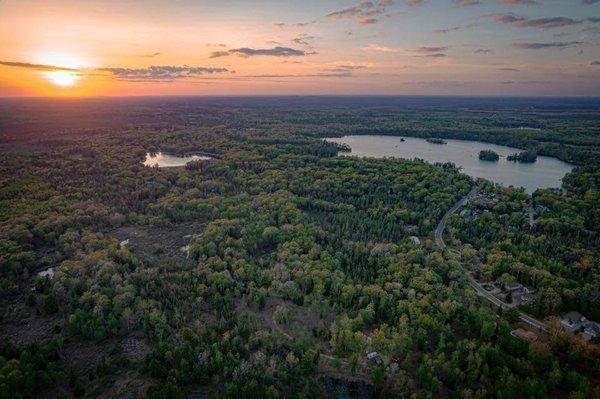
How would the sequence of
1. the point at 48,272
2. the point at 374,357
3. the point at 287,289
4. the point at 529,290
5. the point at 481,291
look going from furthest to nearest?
the point at 48,272 → the point at 481,291 → the point at 529,290 → the point at 287,289 → the point at 374,357

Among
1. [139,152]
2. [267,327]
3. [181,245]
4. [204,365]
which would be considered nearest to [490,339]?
[267,327]

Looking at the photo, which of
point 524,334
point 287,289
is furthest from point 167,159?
point 524,334

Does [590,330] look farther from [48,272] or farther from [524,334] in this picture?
[48,272]

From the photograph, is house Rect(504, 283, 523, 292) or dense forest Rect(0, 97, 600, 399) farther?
house Rect(504, 283, 523, 292)

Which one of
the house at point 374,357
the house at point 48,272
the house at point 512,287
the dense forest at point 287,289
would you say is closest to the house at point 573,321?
the dense forest at point 287,289

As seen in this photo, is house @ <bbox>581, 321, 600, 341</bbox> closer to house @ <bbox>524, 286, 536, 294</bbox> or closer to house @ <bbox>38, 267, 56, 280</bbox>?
house @ <bbox>524, 286, 536, 294</bbox>

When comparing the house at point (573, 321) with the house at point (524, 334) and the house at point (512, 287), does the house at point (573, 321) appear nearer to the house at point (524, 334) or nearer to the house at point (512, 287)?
the house at point (524, 334)

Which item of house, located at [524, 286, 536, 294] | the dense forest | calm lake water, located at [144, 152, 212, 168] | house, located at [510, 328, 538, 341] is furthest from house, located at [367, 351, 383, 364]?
calm lake water, located at [144, 152, 212, 168]
